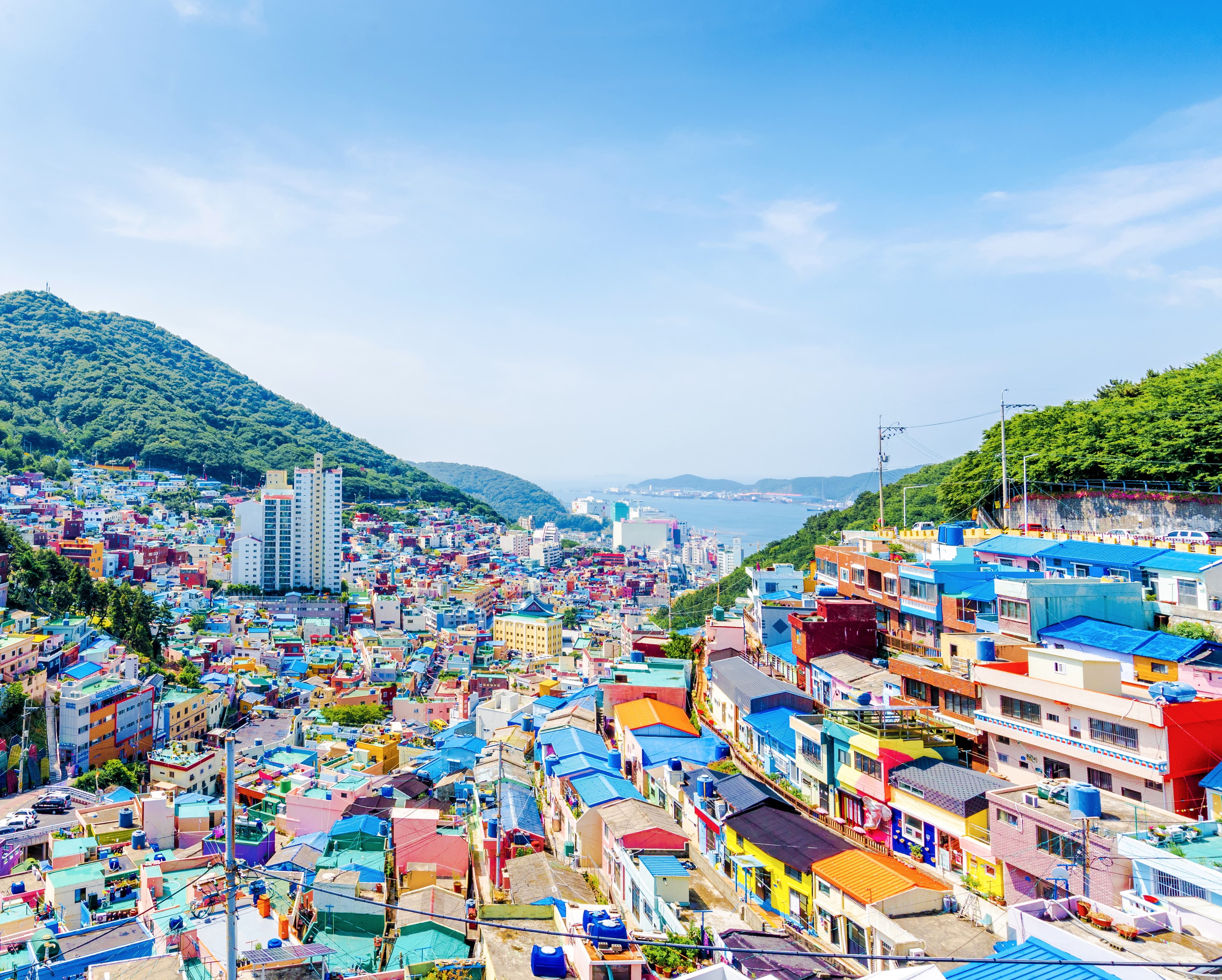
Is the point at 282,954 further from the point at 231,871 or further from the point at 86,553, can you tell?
the point at 86,553

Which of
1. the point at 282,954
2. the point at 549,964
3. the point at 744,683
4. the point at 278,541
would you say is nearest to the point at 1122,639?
the point at 744,683

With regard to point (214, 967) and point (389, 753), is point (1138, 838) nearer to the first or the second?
point (214, 967)

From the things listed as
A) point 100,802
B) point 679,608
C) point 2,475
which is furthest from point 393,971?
point 2,475

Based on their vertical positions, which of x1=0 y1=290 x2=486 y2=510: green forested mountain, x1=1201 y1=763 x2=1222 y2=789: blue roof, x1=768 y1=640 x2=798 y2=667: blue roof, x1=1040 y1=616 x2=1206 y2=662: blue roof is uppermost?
x1=0 y1=290 x2=486 y2=510: green forested mountain

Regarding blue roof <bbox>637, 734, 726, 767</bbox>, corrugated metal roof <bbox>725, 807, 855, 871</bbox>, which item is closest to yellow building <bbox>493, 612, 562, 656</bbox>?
blue roof <bbox>637, 734, 726, 767</bbox>

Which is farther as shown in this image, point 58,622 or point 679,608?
point 679,608

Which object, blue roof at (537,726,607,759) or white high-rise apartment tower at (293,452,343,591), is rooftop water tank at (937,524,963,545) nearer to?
blue roof at (537,726,607,759)
